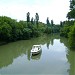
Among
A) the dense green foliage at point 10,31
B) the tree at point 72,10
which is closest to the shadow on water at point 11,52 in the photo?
the dense green foliage at point 10,31

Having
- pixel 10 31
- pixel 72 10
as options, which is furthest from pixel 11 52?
pixel 10 31

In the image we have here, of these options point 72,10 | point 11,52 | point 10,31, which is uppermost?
point 72,10

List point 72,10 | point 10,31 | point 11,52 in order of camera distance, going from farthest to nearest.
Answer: point 10,31
point 72,10
point 11,52

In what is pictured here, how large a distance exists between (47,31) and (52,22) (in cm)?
2408

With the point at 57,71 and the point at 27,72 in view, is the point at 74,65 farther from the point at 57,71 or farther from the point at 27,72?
the point at 27,72

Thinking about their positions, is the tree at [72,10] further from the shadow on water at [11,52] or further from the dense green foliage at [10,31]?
the dense green foliage at [10,31]

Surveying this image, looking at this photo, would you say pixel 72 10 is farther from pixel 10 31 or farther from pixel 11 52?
pixel 10 31

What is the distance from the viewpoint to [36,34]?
76938 millimetres

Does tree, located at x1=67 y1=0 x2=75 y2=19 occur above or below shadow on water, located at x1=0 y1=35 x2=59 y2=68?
above

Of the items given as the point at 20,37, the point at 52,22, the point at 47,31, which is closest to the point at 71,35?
the point at 20,37

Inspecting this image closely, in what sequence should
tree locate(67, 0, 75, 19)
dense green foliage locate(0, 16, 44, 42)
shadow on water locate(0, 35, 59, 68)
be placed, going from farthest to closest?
dense green foliage locate(0, 16, 44, 42), tree locate(67, 0, 75, 19), shadow on water locate(0, 35, 59, 68)

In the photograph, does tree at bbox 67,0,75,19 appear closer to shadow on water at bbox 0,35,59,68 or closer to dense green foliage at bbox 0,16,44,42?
shadow on water at bbox 0,35,59,68

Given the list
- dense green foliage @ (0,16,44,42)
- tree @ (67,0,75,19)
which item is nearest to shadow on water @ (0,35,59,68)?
dense green foliage @ (0,16,44,42)

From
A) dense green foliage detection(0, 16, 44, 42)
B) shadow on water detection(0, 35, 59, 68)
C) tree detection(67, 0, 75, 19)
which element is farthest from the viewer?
dense green foliage detection(0, 16, 44, 42)
